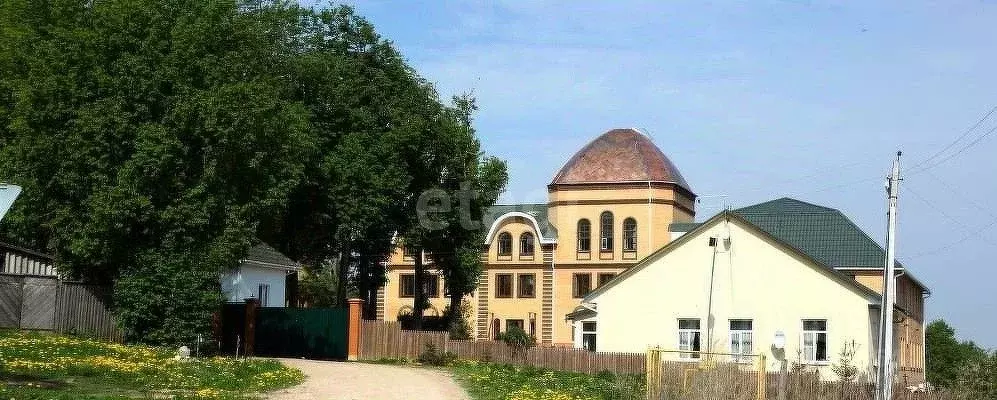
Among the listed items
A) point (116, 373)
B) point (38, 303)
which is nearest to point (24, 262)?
point (38, 303)

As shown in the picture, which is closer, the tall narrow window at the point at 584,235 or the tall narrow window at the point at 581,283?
the tall narrow window at the point at 581,283

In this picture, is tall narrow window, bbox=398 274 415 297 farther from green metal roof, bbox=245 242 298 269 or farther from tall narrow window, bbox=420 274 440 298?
green metal roof, bbox=245 242 298 269

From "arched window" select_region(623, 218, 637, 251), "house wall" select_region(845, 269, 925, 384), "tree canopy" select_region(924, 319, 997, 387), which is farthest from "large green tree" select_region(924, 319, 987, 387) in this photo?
"arched window" select_region(623, 218, 637, 251)

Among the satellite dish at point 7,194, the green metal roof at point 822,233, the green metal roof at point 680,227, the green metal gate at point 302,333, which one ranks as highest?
the green metal roof at point 680,227

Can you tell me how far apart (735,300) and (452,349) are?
10619 millimetres

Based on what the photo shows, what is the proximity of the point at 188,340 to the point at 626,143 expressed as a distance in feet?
153

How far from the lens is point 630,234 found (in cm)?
7719

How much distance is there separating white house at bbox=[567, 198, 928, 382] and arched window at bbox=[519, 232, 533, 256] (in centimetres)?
3039

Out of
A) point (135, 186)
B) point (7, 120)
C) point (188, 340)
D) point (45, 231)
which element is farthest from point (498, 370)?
point (7, 120)

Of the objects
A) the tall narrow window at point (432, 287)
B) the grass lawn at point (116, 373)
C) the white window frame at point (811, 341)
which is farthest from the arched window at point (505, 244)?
the grass lawn at point (116, 373)

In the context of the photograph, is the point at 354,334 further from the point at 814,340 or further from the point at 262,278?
the point at 814,340

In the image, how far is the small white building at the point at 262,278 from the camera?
1973 inches

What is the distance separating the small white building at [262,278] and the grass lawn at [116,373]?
54.6 feet

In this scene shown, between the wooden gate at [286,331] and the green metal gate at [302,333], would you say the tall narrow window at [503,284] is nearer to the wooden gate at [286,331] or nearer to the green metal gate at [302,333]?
the wooden gate at [286,331]
